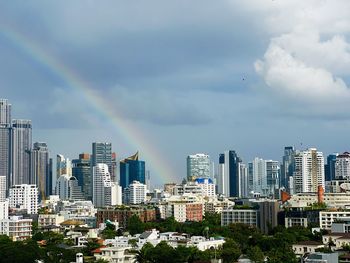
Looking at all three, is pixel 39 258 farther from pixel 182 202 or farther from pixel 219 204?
pixel 219 204

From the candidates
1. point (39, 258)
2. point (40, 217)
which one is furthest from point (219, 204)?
point (39, 258)

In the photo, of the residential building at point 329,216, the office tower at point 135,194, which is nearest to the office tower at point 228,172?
Answer: the office tower at point 135,194

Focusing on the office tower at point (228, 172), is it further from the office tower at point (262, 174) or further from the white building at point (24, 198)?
the white building at point (24, 198)

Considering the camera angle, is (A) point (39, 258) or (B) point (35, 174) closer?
(A) point (39, 258)

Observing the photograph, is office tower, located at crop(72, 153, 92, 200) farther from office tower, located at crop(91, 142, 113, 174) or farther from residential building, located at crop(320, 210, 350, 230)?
residential building, located at crop(320, 210, 350, 230)

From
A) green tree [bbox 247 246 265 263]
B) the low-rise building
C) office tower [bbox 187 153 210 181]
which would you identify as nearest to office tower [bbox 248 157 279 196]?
office tower [bbox 187 153 210 181]

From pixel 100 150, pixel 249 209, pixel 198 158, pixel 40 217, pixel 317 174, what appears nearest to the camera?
pixel 249 209

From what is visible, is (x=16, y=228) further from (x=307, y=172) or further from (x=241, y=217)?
(x=307, y=172)

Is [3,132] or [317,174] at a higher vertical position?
[3,132]
